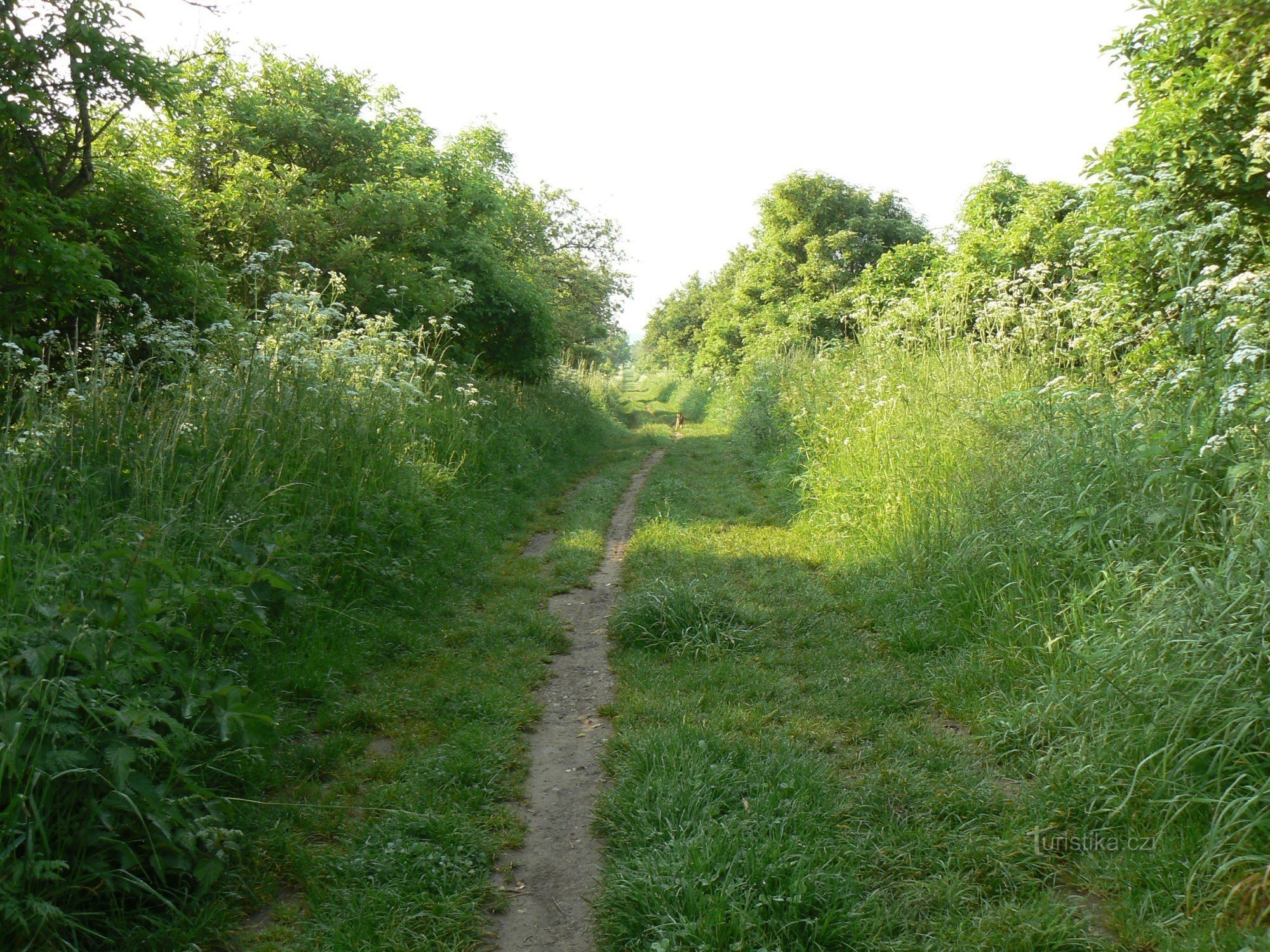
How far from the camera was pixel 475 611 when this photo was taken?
6559 millimetres

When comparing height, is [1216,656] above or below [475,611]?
above

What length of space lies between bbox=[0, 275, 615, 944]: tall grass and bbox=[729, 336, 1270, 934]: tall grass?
11.7 feet

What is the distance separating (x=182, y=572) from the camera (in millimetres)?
3521

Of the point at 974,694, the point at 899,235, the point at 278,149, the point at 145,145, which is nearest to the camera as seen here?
the point at 974,694

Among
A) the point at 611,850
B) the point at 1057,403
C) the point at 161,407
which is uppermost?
the point at 1057,403

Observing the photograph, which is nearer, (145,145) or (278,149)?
(145,145)

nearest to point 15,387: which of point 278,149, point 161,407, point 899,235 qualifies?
point 161,407

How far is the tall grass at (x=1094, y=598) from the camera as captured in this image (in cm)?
305

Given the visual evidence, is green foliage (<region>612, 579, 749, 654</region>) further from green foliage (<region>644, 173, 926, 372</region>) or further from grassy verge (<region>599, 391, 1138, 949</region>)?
green foliage (<region>644, 173, 926, 372</region>)

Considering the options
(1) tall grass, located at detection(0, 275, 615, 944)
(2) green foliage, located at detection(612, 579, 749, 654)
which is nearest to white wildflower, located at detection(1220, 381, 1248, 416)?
(2) green foliage, located at detection(612, 579, 749, 654)

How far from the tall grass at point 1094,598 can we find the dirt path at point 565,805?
2.02m

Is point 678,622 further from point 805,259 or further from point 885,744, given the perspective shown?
point 805,259

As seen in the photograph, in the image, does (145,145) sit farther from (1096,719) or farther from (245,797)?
(1096,719)

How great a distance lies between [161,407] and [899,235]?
2278 centimetres
